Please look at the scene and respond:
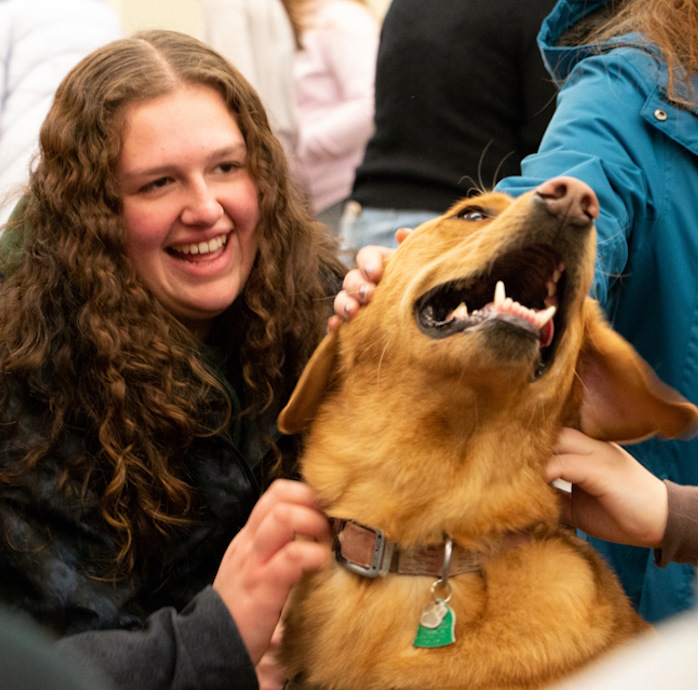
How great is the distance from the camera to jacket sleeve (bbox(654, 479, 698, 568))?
5.72 feet

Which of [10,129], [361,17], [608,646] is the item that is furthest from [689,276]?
[361,17]

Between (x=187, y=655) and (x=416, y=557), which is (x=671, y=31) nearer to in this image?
(x=416, y=557)

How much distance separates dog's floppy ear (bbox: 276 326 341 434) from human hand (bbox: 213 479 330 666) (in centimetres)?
19

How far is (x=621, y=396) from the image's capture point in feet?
5.65

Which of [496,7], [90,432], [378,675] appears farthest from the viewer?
[496,7]

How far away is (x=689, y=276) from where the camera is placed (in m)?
2.09

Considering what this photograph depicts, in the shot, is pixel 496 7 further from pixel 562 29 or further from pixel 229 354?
pixel 229 354

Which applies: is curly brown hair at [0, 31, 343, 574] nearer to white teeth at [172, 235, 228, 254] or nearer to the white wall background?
white teeth at [172, 235, 228, 254]

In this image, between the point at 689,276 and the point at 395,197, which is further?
the point at 395,197

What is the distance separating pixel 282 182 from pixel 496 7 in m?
0.92

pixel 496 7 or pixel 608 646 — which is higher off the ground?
pixel 496 7

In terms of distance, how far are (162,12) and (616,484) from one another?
191 inches

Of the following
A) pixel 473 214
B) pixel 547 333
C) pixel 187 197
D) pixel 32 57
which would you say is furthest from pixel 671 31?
pixel 32 57

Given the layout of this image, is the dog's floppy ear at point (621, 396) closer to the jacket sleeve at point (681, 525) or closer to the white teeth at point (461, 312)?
the jacket sleeve at point (681, 525)
